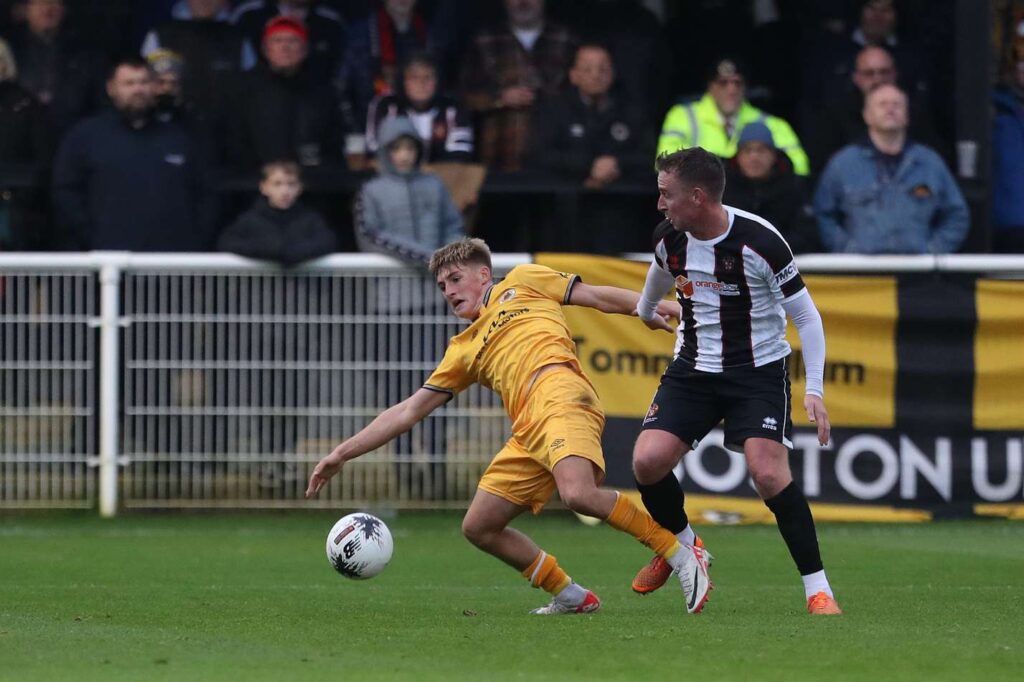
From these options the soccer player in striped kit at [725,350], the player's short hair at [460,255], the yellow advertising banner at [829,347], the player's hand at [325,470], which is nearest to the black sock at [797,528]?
the soccer player in striped kit at [725,350]

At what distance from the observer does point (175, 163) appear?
1230cm

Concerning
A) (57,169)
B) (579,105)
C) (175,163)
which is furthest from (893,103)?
(57,169)

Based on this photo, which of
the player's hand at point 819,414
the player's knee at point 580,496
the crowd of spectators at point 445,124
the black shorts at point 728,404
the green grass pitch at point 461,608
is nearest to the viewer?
the green grass pitch at point 461,608

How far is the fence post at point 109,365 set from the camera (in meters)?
12.0

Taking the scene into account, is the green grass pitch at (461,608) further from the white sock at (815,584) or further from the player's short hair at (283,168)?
the player's short hair at (283,168)

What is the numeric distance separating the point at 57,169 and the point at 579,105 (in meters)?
3.51

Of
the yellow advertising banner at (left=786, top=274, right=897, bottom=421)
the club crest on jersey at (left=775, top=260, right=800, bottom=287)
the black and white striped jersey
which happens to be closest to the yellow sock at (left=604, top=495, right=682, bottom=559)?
the black and white striped jersey

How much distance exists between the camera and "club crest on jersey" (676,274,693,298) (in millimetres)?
7727

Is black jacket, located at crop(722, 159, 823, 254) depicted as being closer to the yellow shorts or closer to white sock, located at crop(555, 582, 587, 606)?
the yellow shorts

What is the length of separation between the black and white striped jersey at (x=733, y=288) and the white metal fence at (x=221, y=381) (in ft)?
14.2

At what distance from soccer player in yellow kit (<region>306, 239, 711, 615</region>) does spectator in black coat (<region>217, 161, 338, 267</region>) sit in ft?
13.7

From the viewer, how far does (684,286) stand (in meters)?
7.75

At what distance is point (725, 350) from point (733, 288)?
0.87ft

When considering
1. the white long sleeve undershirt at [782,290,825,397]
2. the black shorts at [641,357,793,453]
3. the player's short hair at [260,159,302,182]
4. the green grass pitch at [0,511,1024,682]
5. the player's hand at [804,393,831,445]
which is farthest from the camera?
the player's short hair at [260,159,302,182]
